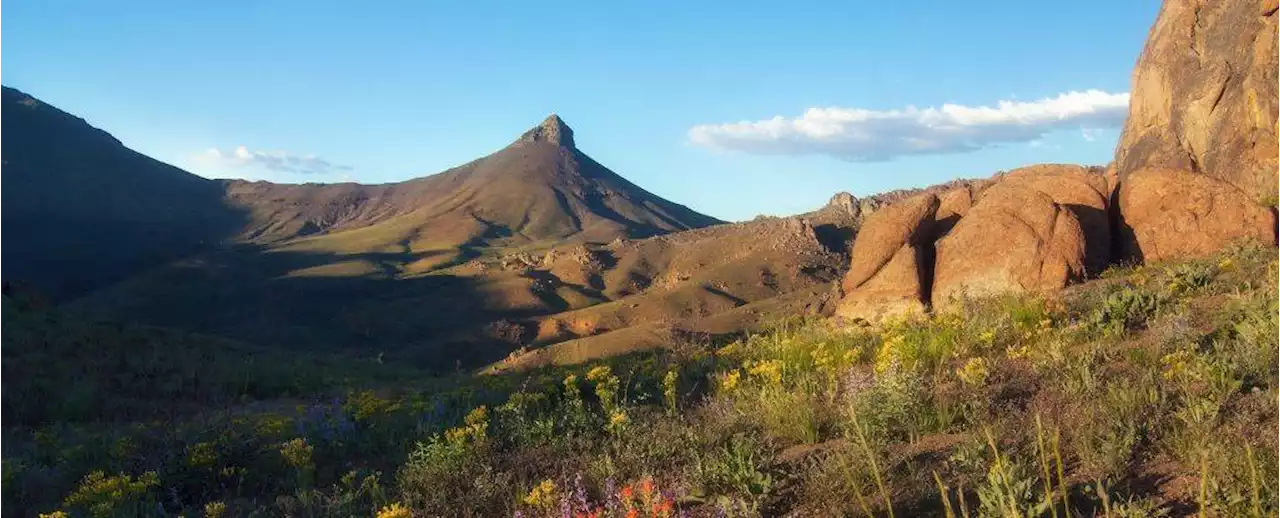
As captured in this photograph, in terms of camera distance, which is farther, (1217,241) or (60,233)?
(60,233)

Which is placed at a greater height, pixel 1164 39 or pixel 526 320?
pixel 1164 39

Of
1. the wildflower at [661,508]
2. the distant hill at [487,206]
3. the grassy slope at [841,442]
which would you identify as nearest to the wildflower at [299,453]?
the grassy slope at [841,442]

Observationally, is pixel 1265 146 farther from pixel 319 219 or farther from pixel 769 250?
pixel 319 219

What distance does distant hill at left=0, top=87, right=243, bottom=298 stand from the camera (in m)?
73.7

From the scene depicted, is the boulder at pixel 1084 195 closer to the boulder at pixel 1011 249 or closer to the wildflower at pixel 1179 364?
the boulder at pixel 1011 249

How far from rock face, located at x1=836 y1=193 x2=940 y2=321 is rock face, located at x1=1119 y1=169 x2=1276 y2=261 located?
3294 millimetres

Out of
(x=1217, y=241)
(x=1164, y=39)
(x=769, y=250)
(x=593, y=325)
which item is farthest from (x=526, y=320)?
(x=1217, y=241)

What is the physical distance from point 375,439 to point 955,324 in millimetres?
5204

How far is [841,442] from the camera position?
4.52 metres

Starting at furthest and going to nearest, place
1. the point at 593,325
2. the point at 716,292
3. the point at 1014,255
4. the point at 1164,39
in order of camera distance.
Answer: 1. the point at 716,292
2. the point at 593,325
3. the point at 1164,39
4. the point at 1014,255

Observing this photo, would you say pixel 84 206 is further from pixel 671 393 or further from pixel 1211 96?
pixel 671 393

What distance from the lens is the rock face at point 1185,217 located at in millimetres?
12766

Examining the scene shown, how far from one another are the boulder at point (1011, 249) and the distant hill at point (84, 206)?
68585 millimetres

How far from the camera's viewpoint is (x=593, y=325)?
126 ft
